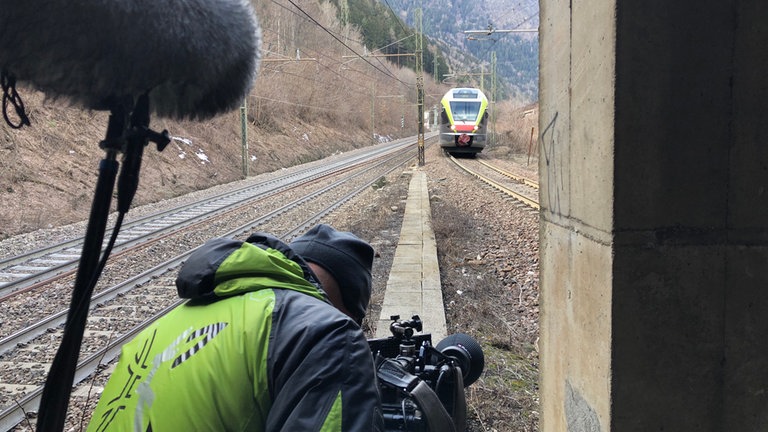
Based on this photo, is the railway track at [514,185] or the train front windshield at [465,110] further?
the train front windshield at [465,110]

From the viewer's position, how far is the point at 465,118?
28.8 meters

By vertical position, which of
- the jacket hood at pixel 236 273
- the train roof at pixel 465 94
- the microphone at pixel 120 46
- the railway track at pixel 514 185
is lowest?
the railway track at pixel 514 185

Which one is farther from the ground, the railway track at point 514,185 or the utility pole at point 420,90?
the utility pole at point 420,90

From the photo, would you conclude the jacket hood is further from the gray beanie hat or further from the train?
the train

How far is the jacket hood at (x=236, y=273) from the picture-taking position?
1472mm

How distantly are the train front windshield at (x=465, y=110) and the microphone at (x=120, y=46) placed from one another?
27.9 m

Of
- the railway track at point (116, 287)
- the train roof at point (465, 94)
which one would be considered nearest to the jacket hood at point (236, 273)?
the railway track at point (116, 287)

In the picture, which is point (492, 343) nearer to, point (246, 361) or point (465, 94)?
point (246, 361)

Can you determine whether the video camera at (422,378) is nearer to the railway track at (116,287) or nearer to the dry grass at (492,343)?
the dry grass at (492,343)

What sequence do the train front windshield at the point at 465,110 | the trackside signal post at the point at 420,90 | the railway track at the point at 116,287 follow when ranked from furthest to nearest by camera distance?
the train front windshield at the point at 465,110
the trackside signal post at the point at 420,90
the railway track at the point at 116,287

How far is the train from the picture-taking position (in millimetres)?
28719

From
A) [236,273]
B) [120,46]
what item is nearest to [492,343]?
[236,273]

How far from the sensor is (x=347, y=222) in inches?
519

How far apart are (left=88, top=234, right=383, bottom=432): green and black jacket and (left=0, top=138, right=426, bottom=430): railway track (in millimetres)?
2108
